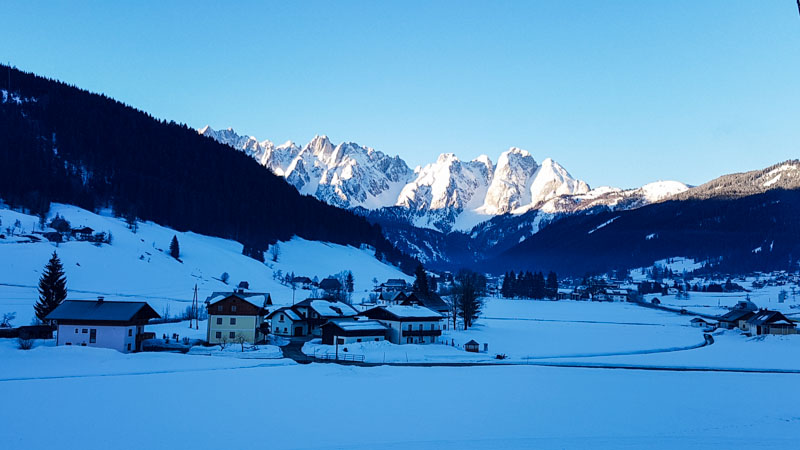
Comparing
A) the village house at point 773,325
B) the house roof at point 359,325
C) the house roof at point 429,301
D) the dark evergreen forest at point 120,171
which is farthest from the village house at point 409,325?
the dark evergreen forest at point 120,171

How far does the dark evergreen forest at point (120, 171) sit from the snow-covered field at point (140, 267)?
8.26 metres

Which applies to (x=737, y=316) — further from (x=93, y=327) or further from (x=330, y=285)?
(x=93, y=327)

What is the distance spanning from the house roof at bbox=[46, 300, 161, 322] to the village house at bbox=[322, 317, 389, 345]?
54.0 ft

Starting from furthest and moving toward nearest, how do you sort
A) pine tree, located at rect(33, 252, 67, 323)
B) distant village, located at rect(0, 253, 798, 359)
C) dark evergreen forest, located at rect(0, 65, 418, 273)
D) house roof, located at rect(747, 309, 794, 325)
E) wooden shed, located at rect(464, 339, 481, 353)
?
dark evergreen forest, located at rect(0, 65, 418, 273) < house roof, located at rect(747, 309, 794, 325) < pine tree, located at rect(33, 252, 67, 323) < wooden shed, located at rect(464, 339, 481, 353) < distant village, located at rect(0, 253, 798, 359)

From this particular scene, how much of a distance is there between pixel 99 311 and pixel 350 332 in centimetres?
2158

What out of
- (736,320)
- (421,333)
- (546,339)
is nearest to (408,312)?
(421,333)

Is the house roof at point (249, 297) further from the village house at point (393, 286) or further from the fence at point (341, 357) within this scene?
the village house at point (393, 286)

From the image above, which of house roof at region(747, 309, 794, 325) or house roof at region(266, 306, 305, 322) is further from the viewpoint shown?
house roof at region(747, 309, 794, 325)

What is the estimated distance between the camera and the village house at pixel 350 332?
185 feet

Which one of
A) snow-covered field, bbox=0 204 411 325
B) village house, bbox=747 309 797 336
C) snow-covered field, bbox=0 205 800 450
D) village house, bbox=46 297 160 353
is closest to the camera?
snow-covered field, bbox=0 205 800 450

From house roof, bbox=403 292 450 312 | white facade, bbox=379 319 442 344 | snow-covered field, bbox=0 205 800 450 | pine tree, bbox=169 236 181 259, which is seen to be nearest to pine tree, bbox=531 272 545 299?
house roof, bbox=403 292 450 312

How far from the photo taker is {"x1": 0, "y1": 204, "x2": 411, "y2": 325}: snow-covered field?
82.1 metres

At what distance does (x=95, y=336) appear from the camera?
4703 centimetres

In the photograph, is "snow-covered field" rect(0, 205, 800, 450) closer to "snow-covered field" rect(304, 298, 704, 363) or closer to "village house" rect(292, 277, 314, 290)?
"snow-covered field" rect(304, 298, 704, 363)
